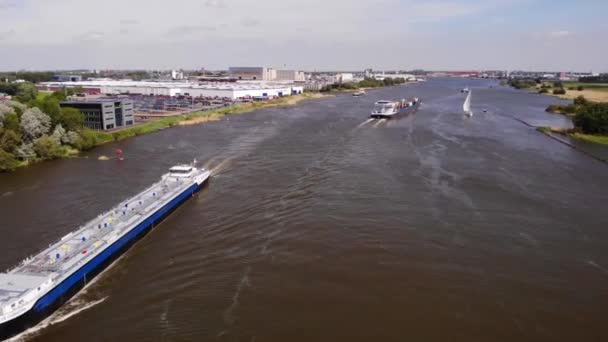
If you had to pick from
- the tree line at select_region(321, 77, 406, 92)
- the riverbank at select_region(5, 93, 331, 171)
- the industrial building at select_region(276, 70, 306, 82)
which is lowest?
the riverbank at select_region(5, 93, 331, 171)

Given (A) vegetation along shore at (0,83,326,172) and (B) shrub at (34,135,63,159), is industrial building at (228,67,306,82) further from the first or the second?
(B) shrub at (34,135,63,159)

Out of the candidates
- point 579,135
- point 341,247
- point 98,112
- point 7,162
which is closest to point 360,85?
point 579,135

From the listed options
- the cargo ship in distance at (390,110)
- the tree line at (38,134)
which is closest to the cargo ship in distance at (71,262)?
the tree line at (38,134)

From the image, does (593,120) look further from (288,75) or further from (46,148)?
(288,75)

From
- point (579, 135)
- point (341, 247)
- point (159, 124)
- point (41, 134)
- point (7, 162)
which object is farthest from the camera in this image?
point (159, 124)

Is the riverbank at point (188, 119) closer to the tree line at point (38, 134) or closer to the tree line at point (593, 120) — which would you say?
the tree line at point (38, 134)

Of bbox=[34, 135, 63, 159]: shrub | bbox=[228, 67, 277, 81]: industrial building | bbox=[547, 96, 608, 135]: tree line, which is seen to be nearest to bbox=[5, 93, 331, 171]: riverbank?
bbox=[34, 135, 63, 159]: shrub
